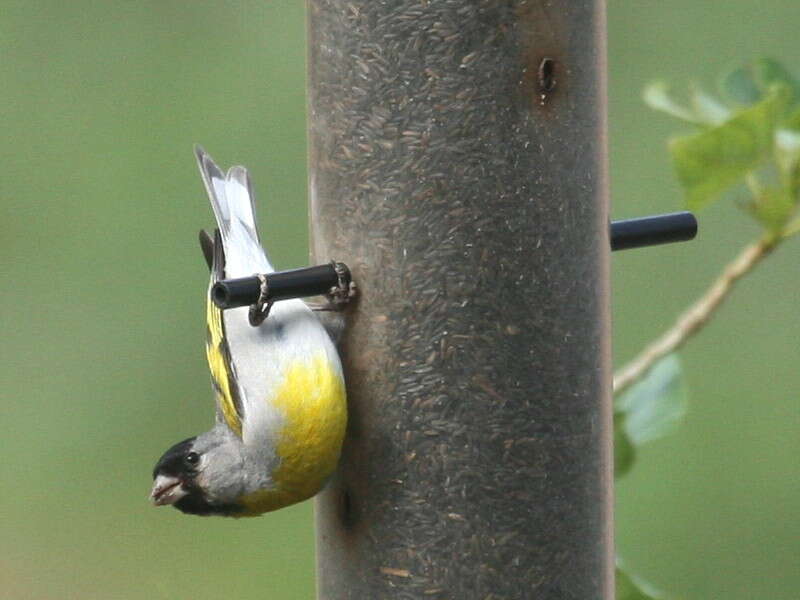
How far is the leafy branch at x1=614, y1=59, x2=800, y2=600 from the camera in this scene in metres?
4.45

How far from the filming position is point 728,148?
176 inches

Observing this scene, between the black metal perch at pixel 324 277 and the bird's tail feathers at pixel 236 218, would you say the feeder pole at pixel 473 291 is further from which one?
the bird's tail feathers at pixel 236 218

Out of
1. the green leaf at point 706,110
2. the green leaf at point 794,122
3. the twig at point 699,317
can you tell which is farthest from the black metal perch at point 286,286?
the green leaf at point 794,122

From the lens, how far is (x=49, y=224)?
33.9 feet

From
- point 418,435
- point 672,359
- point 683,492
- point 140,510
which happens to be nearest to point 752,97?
point 672,359

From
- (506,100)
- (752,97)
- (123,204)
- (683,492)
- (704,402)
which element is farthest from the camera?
(123,204)

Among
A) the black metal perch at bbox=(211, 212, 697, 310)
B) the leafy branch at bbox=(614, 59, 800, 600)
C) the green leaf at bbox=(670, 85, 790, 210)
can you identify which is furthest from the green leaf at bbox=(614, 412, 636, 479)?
the green leaf at bbox=(670, 85, 790, 210)

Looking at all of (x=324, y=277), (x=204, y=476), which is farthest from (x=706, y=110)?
(x=204, y=476)

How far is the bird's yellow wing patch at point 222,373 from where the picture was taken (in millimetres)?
4629

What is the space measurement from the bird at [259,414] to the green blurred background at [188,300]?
370 cm

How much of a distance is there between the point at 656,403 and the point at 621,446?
17cm

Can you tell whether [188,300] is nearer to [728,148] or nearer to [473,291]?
[473,291]

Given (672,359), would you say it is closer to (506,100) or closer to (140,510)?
(506,100)

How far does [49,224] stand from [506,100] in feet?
20.6
